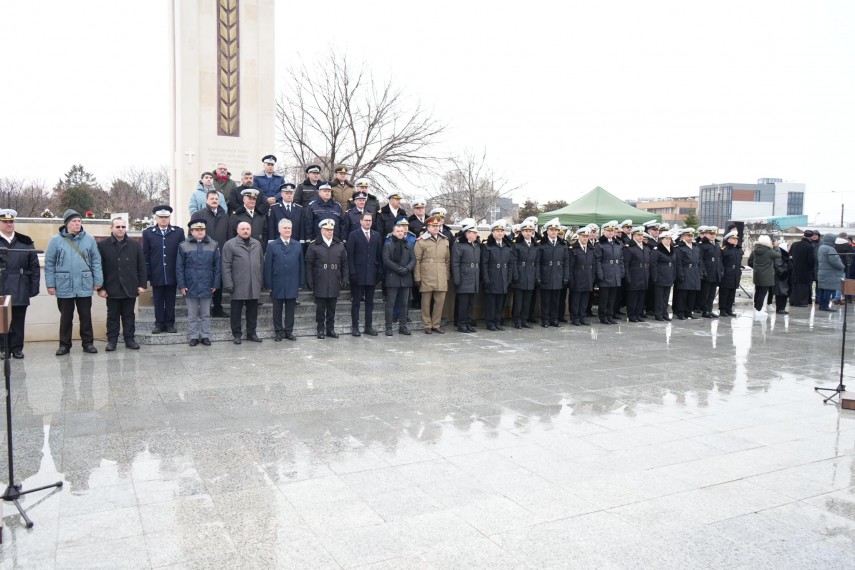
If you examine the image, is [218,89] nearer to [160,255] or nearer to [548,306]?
[160,255]

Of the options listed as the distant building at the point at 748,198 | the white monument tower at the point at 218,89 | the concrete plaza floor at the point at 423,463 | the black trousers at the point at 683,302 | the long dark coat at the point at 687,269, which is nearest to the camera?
the concrete plaza floor at the point at 423,463

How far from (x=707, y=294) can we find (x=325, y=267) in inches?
363

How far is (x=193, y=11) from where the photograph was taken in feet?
45.8

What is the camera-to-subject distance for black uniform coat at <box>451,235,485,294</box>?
38.2 ft

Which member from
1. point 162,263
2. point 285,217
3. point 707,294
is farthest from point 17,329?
point 707,294

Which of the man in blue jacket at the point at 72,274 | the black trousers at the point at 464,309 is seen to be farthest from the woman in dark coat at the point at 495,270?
the man in blue jacket at the point at 72,274

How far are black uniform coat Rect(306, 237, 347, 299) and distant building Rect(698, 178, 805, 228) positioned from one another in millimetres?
102118

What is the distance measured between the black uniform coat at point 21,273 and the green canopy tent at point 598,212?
1336 centimetres

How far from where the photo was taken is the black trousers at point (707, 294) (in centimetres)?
1484

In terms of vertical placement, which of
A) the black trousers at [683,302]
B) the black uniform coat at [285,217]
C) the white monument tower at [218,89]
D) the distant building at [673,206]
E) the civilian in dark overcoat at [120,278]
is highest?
the distant building at [673,206]

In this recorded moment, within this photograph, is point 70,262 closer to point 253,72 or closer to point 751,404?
point 253,72

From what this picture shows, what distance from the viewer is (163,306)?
32.9 ft

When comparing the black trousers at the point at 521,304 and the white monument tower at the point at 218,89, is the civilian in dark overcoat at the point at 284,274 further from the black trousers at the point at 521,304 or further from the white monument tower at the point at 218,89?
the white monument tower at the point at 218,89

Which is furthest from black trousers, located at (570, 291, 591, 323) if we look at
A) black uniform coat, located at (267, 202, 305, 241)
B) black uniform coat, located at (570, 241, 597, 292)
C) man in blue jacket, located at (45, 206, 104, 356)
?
man in blue jacket, located at (45, 206, 104, 356)
